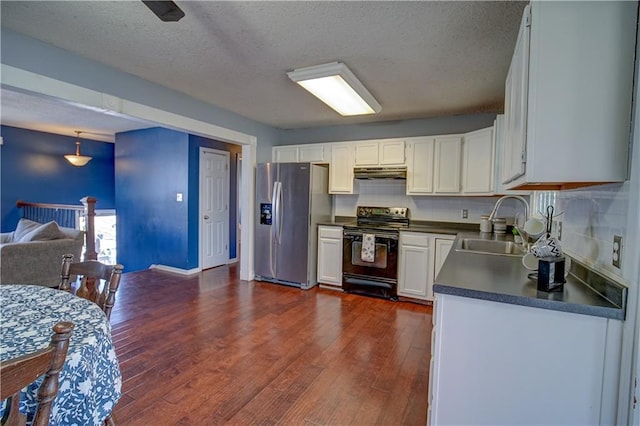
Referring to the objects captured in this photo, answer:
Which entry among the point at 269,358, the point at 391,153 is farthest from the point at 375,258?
the point at 269,358

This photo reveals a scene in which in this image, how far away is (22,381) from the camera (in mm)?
689

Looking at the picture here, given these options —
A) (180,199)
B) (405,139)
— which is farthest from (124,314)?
(405,139)

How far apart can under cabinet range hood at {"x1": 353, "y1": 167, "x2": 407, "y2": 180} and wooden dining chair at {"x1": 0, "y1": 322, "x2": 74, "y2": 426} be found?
12.1 ft

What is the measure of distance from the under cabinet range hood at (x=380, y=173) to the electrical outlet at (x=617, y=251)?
9.59 feet

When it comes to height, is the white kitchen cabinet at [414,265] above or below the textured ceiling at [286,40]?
below

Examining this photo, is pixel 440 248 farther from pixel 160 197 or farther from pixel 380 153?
pixel 160 197

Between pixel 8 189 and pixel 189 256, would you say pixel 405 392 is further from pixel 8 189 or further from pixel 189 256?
pixel 8 189

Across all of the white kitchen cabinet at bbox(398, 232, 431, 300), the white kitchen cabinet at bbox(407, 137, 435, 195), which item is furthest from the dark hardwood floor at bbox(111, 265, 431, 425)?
the white kitchen cabinet at bbox(407, 137, 435, 195)

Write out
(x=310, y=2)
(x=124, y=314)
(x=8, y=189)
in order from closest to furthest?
(x=310, y=2) < (x=124, y=314) < (x=8, y=189)

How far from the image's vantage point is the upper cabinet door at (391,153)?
4045 mm

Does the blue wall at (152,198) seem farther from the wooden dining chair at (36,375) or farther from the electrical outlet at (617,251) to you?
the electrical outlet at (617,251)

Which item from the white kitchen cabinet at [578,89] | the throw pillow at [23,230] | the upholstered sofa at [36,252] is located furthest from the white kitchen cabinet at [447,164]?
the throw pillow at [23,230]

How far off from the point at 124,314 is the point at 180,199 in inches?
84.5

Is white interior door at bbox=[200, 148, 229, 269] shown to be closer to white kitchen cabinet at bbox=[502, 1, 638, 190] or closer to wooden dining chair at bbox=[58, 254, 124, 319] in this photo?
wooden dining chair at bbox=[58, 254, 124, 319]
